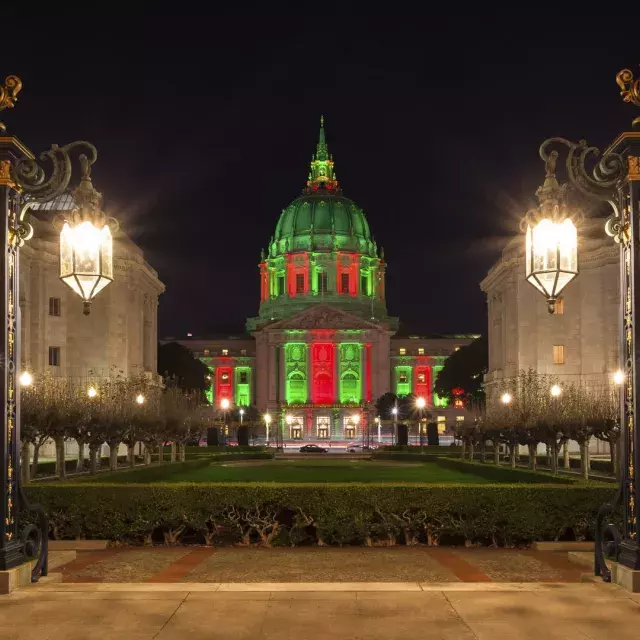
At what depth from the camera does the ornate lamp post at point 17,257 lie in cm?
1322

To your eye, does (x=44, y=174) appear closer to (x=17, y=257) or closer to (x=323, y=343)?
(x=17, y=257)

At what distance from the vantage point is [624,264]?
13664 millimetres

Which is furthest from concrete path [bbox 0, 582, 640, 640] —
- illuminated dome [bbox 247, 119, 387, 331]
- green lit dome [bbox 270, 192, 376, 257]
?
green lit dome [bbox 270, 192, 376, 257]

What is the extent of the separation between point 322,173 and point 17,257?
177 m

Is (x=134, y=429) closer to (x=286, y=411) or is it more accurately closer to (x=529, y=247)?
(x=529, y=247)

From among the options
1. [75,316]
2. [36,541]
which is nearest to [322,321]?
[75,316]

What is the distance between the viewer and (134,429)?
40906 mm

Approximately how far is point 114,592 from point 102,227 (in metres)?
5.38

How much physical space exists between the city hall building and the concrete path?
135914 mm

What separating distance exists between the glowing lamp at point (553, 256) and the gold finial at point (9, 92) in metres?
7.55

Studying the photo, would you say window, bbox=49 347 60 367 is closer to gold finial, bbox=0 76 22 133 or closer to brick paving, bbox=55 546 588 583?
brick paving, bbox=55 546 588 583

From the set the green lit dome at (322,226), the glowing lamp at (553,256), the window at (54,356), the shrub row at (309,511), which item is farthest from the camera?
the green lit dome at (322,226)

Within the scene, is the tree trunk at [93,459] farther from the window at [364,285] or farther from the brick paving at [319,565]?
the window at [364,285]

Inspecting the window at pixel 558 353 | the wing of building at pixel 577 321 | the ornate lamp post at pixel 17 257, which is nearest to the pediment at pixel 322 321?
the wing of building at pixel 577 321
